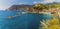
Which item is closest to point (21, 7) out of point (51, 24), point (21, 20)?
point (21, 20)

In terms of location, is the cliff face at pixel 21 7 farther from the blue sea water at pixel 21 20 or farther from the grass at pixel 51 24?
the grass at pixel 51 24

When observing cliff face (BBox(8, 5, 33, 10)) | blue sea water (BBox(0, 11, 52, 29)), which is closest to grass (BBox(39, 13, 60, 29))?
blue sea water (BBox(0, 11, 52, 29))

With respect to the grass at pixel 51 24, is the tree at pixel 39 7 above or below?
above

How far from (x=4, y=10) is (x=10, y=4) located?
75 mm

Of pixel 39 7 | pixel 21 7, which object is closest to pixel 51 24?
pixel 39 7

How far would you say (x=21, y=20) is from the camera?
894 mm

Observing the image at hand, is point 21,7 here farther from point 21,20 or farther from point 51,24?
point 51,24

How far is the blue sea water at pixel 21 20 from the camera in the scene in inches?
34.9

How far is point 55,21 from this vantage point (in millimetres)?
873

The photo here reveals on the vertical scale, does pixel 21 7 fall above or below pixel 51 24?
above

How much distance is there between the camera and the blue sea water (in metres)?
0.89

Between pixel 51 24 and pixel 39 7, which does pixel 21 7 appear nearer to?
pixel 39 7

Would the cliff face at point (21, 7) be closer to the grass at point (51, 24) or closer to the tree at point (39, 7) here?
the tree at point (39, 7)

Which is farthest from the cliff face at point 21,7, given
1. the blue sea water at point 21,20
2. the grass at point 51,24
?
the grass at point 51,24
